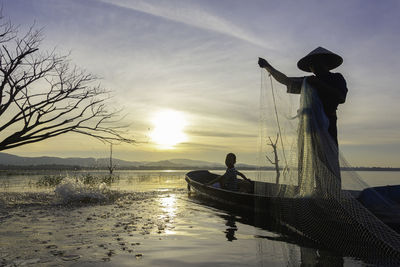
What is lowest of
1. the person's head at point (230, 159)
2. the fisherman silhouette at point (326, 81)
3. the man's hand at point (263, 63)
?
the person's head at point (230, 159)

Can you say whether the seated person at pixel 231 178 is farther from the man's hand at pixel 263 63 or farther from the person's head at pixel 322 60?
the person's head at pixel 322 60

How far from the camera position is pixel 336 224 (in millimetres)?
4715

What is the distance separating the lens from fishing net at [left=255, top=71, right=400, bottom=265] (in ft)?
14.1

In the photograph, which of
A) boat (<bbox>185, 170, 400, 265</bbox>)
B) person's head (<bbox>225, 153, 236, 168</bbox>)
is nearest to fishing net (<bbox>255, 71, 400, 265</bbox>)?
boat (<bbox>185, 170, 400, 265</bbox>)

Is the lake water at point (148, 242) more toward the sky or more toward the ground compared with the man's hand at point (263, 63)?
more toward the ground

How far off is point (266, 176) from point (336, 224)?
102 inches

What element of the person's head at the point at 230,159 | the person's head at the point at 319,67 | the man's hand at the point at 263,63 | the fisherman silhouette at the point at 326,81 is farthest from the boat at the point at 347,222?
the person's head at the point at 230,159

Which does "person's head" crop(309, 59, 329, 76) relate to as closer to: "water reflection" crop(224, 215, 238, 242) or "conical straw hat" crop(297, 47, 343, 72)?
"conical straw hat" crop(297, 47, 343, 72)

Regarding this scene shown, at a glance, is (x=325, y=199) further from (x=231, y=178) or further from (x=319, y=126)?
(x=231, y=178)

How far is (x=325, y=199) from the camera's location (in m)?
4.82

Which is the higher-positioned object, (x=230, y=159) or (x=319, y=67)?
(x=319, y=67)

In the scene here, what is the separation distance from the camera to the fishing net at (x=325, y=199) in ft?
14.1

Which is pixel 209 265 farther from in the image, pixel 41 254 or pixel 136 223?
pixel 136 223

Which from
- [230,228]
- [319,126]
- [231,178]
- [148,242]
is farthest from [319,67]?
[231,178]
